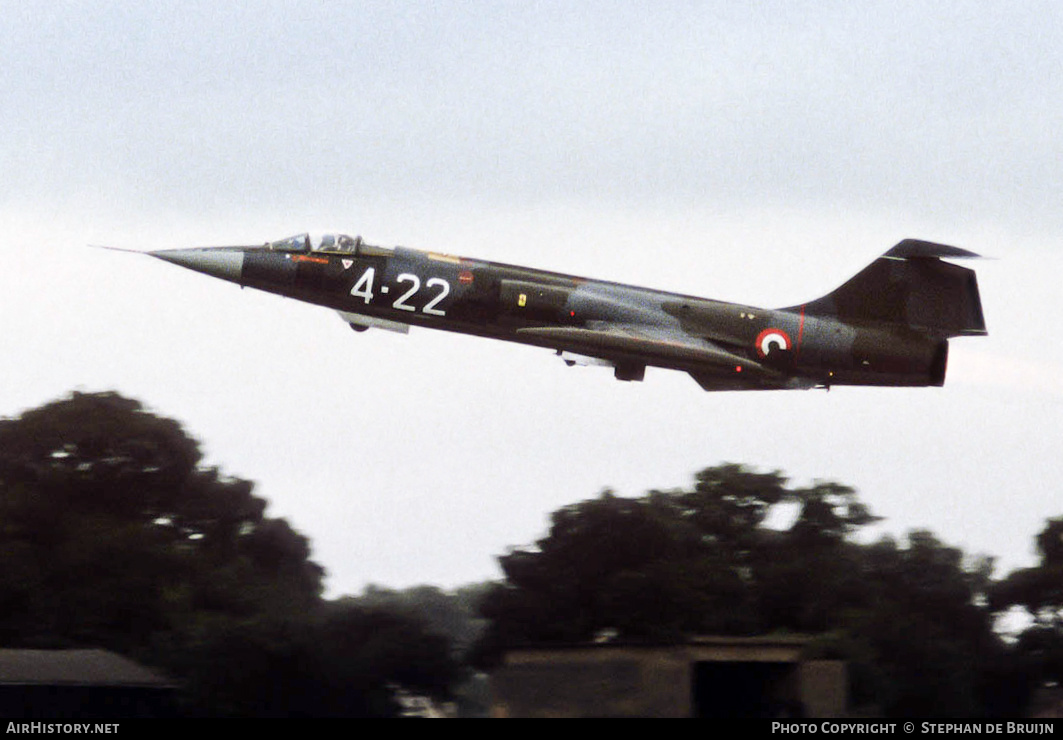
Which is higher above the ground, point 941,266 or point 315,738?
point 941,266

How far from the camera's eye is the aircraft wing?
43219mm

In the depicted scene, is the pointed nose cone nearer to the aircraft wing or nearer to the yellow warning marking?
the yellow warning marking

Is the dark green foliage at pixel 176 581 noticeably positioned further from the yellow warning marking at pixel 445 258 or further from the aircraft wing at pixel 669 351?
the aircraft wing at pixel 669 351

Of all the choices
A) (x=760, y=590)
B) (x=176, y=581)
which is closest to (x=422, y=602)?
(x=176, y=581)

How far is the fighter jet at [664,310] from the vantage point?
44.4 meters

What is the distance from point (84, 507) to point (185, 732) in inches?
1829

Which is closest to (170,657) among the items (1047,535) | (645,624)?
(645,624)

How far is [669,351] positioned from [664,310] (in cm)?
190

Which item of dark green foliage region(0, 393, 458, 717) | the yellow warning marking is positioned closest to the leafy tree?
dark green foliage region(0, 393, 458, 717)

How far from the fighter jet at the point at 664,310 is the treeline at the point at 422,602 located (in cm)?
1677

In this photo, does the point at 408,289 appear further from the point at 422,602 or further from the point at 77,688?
the point at 422,602

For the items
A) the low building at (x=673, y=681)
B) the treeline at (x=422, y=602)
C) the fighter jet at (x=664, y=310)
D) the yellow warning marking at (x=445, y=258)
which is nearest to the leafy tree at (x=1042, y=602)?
the treeline at (x=422, y=602)

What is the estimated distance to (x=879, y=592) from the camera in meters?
75.6

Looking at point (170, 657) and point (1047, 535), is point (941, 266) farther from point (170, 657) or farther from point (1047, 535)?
point (1047, 535)
